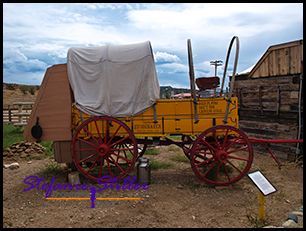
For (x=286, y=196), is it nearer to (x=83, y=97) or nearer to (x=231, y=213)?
(x=231, y=213)

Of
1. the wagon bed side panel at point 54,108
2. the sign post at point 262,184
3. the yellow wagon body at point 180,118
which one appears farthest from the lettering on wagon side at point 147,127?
the sign post at point 262,184

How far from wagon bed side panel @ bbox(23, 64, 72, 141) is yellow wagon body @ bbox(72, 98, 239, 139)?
35.4 inches

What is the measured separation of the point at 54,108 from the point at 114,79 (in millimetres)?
1634

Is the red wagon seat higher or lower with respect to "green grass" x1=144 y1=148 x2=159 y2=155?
higher

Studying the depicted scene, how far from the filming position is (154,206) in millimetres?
4141

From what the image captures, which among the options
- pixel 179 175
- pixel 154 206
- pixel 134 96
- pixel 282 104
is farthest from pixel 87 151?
A: pixel 282 104

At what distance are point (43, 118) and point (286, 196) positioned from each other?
572 centimetres

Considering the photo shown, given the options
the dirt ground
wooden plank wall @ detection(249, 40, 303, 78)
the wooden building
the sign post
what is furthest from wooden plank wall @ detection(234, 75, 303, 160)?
the sign post

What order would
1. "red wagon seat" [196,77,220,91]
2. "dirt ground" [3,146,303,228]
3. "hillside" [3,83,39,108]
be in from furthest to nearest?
"hillside" [3,83,39,108] < "red wagon seat" [196,77,220,91] < "dirt ground" [3,146,303,228]

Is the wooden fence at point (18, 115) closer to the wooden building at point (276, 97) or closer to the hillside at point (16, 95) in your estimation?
the wooden building at point (276, 97)

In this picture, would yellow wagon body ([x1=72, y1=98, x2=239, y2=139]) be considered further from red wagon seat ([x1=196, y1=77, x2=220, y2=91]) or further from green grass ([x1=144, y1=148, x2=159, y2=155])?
green grass ([x1=144, y1=148, x2=159, y2=155])

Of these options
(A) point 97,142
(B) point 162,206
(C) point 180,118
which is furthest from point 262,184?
(A) point 97,142

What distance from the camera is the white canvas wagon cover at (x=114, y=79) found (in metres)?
4.93

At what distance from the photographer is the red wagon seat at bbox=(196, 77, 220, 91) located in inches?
192
